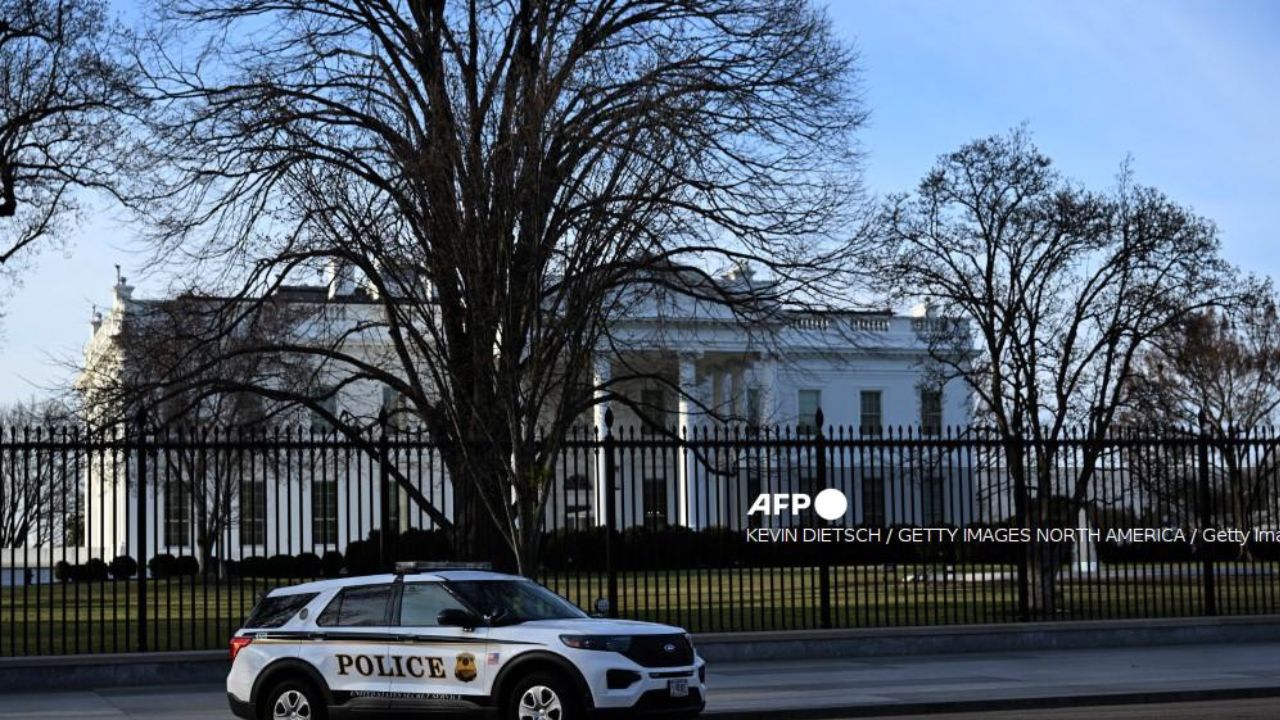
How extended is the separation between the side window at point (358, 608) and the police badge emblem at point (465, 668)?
0.84 m

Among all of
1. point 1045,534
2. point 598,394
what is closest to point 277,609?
point 1045,534

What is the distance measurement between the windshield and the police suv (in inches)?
0.5

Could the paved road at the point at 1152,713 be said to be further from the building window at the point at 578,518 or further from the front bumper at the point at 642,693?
the building window at the point at 578,518

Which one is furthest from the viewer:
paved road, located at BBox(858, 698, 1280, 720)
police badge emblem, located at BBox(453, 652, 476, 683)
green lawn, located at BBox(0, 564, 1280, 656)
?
green lawn, located at BBox(0, 564, 1280, 656)

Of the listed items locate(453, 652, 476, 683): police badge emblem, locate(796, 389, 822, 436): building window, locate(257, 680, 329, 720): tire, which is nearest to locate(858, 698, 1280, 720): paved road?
locate(453, 652, 476, 683): police badge emblem

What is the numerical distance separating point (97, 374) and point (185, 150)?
8981 mm

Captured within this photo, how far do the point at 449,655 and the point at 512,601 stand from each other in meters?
0.78

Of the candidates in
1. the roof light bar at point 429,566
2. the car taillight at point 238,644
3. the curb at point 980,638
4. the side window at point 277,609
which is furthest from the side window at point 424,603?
the curb at point 980,638

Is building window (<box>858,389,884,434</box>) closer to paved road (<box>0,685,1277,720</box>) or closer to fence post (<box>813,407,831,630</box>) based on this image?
fence post (<box>813,407,831,630</box>)

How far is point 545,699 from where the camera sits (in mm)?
13398

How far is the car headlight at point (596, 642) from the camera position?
→ 1345 centimetres

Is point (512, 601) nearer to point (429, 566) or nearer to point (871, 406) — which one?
point (429, 566)

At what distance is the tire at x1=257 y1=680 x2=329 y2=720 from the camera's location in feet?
46.7

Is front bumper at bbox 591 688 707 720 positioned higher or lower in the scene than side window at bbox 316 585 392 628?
lower
